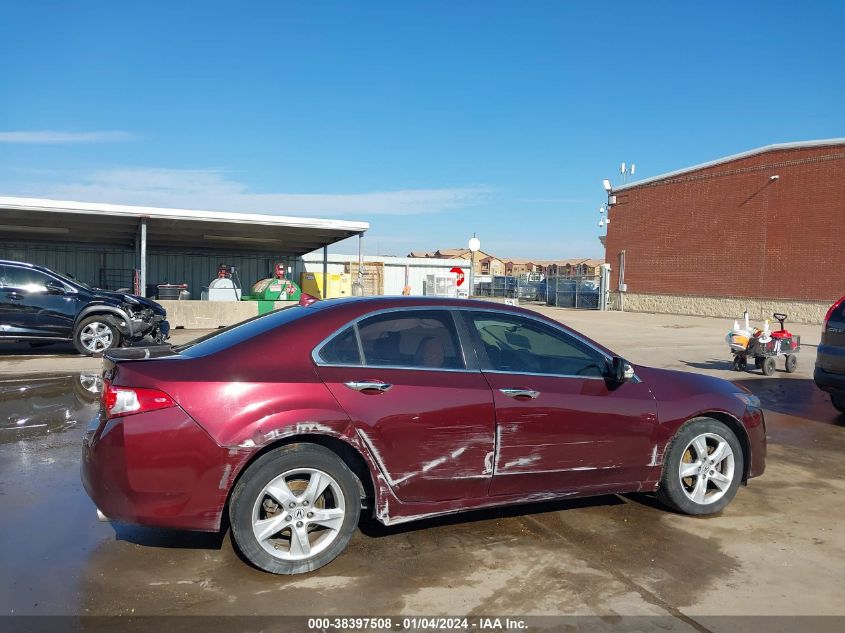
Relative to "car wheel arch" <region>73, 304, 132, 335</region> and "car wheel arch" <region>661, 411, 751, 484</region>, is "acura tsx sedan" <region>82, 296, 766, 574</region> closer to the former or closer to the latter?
"car wheel arch" <region>661, 411, 751, 484</region>

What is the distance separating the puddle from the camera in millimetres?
7188

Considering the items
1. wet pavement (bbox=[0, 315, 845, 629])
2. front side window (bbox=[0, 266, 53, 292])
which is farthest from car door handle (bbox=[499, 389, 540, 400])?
front side window (bbox=[0, 266, 53, 292])

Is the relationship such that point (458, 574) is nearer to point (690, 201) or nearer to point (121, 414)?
point (121, 414)

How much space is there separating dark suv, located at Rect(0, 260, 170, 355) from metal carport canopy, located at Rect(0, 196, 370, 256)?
6.43 metres

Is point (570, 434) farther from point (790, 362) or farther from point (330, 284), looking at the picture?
point (330, 284)

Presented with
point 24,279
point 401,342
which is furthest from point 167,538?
point 24,279

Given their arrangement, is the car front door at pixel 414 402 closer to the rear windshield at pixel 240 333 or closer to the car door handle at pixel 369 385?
the car door handle at pixel 369 385

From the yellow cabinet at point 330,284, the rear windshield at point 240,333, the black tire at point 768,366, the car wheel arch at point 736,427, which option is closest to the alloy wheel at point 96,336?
the rear windshield at point 240,333

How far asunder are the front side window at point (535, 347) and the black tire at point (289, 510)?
4.32 feet

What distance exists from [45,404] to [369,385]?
248 inches

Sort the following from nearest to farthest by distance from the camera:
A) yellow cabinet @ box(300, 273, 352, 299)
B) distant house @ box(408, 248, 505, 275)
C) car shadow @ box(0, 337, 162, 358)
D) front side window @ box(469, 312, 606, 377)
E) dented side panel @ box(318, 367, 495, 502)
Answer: dented side panel @ box(318, 367, 495, 502)
front side window @ box(469, 312, 606, 377)
car shadow @ box(0, 337, 162, 358)
yellow cabinet @ box(300, 273, 352, 299)
distant house @ box(408, 248, 505, 275)

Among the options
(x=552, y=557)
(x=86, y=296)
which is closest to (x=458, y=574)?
(x=552, y=557)

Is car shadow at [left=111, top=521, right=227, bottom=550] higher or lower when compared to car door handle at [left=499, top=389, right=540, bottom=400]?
lower

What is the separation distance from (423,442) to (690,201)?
114 ft
